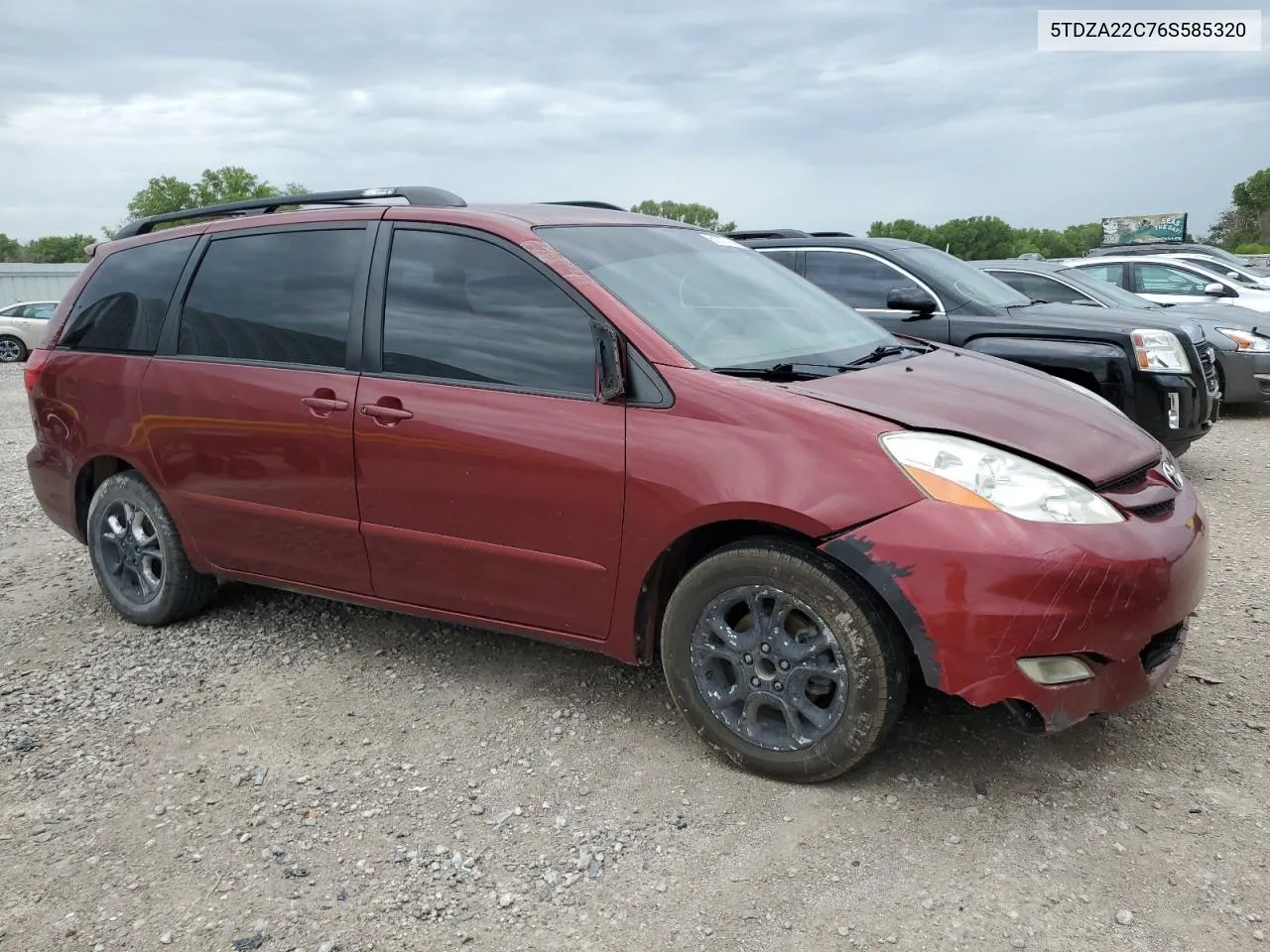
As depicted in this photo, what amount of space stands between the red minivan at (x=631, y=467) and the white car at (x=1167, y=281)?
910 cm

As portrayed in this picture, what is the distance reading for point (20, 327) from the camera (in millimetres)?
22562

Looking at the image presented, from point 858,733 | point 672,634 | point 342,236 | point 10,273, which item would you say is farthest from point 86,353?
point 10,273

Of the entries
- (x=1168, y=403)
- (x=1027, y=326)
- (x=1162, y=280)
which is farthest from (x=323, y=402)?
(x=1162, y=280)

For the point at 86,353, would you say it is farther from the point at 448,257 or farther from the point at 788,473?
the point at 788,473

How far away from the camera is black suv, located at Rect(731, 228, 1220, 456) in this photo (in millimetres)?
6145

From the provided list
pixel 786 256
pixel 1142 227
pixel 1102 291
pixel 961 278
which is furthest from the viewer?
pixel 1142 227

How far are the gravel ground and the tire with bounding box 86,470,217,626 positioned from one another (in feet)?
1.26

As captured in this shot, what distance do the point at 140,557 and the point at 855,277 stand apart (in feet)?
16.2

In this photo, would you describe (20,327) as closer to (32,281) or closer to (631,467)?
(631,467)

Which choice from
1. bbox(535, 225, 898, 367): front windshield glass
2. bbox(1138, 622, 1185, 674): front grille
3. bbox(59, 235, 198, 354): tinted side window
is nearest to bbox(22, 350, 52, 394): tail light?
bbox(59, 235, 198, 354): tinted side window

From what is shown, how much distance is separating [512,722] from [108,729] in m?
1.42

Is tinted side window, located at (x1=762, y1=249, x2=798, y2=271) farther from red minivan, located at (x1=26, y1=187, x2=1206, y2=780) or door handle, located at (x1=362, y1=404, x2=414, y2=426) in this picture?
door handle, located at (x1=362, y1=404, x2=414, y2=426)

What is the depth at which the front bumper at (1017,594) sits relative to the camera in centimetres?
269

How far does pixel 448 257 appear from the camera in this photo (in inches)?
143
